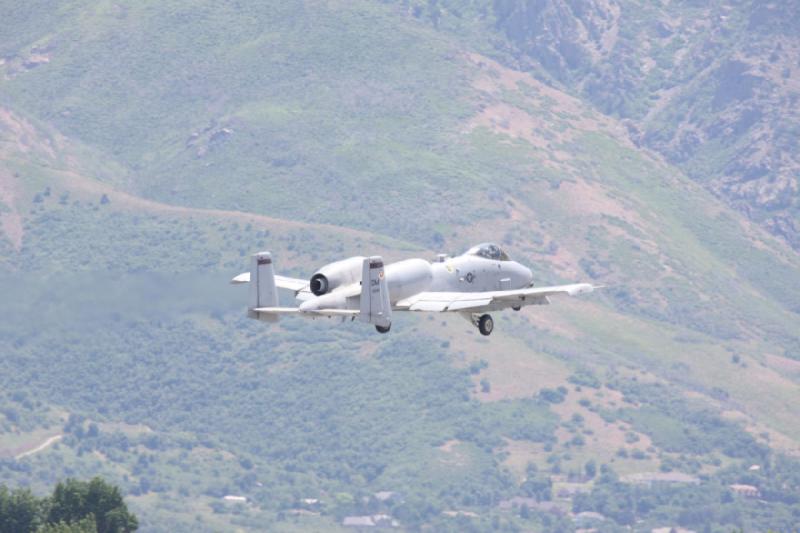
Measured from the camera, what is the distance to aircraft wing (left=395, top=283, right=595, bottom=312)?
304ft

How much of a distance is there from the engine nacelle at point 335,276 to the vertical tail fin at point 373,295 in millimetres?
3092

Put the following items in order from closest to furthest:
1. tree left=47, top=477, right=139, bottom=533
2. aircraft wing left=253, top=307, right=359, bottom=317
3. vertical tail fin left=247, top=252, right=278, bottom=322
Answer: aircraft wing left=253, top=307, right=359, bottom=317
vertical tail fin left=247, top=252, right=278, bottom=322
tree left=47, top=477, right=139, bottom=533

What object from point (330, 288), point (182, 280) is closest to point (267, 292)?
point (330, 288)

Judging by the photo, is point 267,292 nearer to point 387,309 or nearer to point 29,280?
point 387,309

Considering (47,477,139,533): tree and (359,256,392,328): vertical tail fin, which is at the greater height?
(47,477,139,533): tree

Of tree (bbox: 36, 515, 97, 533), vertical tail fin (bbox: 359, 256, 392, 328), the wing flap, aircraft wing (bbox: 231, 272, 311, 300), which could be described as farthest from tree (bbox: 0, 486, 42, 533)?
vertical tail fin (bbox: 359, 256, 392, 328)

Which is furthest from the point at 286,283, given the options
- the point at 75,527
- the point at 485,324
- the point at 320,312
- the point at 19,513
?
the point at 19,513

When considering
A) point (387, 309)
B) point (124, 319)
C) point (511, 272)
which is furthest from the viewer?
point (124, 319)

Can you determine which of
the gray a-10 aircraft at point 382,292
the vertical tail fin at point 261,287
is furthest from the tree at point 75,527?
the vertical tail fin at point 261,287

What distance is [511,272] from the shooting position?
10188 centimetres

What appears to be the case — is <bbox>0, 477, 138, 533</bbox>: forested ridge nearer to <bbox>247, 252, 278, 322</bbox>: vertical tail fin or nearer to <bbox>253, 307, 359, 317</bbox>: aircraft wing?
<bbox>247, 252, 278, 322</bbox>: vertical tail fin

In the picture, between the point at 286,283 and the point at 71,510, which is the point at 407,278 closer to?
the point at 286,283

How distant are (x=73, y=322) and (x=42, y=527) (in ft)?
181

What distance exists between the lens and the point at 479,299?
3679 inches
